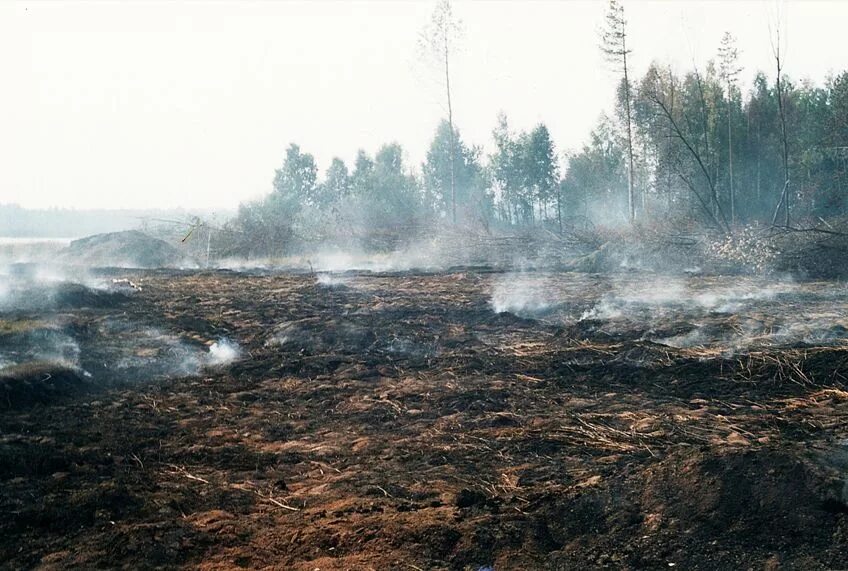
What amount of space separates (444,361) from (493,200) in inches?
1958

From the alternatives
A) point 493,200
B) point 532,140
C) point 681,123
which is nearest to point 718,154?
point 681,123

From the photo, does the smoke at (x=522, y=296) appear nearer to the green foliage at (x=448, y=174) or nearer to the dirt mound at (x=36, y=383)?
the dirt mound at (x=36, y=383)

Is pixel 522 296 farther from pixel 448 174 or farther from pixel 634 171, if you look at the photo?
A: pixel 448 174

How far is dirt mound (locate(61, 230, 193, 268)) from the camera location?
1236 inches

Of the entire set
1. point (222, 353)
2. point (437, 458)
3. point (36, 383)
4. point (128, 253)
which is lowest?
point (437, 458)

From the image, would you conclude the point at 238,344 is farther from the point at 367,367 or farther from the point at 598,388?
the point at 598,388

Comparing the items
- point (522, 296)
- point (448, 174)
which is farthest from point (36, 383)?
point (448, 174)

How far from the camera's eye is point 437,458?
5.59 meters

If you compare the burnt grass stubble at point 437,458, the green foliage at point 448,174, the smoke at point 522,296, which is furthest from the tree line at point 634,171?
the burnt grass stubble at point 437,458

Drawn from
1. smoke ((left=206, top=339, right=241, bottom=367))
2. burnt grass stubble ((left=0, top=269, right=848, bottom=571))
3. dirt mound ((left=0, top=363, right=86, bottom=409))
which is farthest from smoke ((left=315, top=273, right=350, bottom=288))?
dirt mound ((left=0, top=363, right=86, bottom=409))

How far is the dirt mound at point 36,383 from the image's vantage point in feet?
24.1

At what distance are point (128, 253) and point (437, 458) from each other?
31193 mm

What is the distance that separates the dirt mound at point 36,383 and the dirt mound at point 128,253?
23643 mm

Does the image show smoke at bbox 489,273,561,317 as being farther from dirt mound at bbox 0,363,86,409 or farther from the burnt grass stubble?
dirt mound at bbox 0,363,86,409
